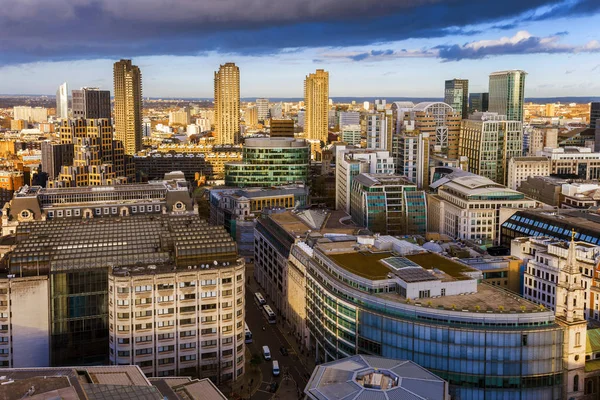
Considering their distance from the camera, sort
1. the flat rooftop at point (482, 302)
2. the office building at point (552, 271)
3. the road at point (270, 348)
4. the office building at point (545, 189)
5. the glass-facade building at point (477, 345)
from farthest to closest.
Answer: the office building at point (545, 189)
the office building at point (552, 271)
the road at point (270, 348)
the flat rooftop at point (482, 302)
the glass-facade building at point (477, 345)

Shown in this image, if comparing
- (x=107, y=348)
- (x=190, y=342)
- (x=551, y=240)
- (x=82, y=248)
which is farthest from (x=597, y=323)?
(x=82, y=248)

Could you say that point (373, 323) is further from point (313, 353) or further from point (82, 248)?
point (82, 248)

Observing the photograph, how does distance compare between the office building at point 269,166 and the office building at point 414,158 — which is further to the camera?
the office building at point 269,166

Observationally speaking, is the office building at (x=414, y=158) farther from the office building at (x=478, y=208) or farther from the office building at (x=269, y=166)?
the office building at (x=478, y=208)

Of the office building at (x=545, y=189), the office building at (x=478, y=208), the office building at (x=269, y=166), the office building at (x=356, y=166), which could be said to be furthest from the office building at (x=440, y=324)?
the office building at (x=269, y=166)

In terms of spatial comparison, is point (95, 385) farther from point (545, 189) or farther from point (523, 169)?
point (523, 169)

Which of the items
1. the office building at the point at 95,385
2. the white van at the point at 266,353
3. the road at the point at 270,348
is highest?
the office building at the point at 95,385

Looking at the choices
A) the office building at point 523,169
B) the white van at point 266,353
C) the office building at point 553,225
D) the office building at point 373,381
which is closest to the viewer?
the office building at point 373,381

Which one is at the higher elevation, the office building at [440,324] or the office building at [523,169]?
the office building at [523,169]

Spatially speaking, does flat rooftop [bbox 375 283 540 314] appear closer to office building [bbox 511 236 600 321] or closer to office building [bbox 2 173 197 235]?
office building [bbox 511 236 600 321]
